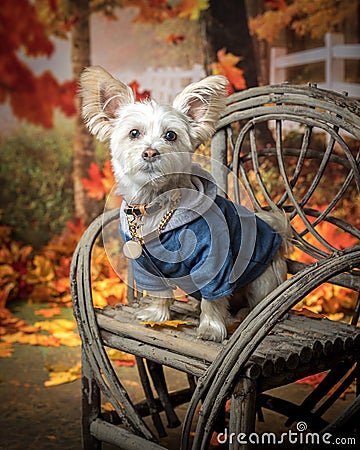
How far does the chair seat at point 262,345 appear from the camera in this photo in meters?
1.54

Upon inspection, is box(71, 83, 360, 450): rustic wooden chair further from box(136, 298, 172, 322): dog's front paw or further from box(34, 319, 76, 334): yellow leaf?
box(34, 319, 76, 334): yellow leaf

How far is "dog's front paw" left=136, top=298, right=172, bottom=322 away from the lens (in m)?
1.82

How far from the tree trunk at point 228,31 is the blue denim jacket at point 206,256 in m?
1.77

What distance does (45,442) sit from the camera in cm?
211

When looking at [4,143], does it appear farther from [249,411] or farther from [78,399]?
[249,411]

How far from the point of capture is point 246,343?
1.43 metres

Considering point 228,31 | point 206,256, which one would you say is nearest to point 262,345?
point 206,256

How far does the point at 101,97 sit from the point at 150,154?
0.27 m

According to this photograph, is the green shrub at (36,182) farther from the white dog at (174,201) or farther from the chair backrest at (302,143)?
the white dog at (174,201)

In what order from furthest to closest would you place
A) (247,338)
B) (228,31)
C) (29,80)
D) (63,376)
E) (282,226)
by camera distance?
(29,80)
(228,31)
(63,376)
(282,226)
(247,338)

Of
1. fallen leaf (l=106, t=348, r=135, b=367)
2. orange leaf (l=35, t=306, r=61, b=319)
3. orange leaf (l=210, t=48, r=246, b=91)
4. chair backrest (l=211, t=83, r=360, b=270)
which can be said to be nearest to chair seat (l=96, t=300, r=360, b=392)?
chair backrest (l=211, t=83, r=360, b=270)

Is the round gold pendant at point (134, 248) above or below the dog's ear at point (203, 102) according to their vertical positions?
below

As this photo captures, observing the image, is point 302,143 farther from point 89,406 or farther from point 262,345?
point 89,406

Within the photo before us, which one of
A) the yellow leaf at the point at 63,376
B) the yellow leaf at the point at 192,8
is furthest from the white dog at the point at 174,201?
the yellow leaf at the point at 192,8
